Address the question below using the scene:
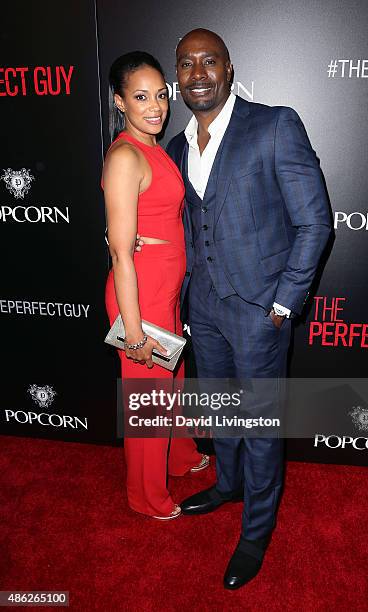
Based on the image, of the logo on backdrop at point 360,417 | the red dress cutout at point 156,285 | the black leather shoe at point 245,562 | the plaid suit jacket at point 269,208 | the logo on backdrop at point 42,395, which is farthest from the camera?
the logo on backdrop at point 42,395

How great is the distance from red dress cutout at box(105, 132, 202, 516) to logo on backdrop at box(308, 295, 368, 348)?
0.78 meters

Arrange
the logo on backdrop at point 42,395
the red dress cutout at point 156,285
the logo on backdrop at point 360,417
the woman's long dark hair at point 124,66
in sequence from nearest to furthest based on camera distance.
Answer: the woman's long dark hair at point 124,66 → the red dress cutout at point 156,285 → the logo on backdrop at point 360,417 → the logo on backdrop at point 42,395

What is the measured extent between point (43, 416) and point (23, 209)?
1.33 meters

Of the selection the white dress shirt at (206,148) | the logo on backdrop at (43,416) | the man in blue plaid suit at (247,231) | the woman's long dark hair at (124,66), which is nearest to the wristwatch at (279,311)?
the man in blue plaid suit at (247,231)

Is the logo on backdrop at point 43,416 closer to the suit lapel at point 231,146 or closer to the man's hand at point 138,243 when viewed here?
the man's hand at point 138,243

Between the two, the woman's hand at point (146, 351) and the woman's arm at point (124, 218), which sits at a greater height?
the woman's arm at point (124, 218)

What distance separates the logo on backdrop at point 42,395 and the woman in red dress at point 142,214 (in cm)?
100

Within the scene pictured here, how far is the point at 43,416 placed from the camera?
3293 mm

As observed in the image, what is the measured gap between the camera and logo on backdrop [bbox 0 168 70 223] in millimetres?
2725

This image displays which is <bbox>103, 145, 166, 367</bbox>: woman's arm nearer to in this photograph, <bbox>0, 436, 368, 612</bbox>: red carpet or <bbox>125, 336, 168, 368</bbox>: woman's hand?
<bbox>125, 336, 168, 368</bbox>: woman's hand

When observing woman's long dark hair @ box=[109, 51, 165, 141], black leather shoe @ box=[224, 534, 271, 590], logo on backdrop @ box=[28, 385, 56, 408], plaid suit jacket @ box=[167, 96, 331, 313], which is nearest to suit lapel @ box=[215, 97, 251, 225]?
plaid suit jacket @ box=[167, 96, 331, 313]

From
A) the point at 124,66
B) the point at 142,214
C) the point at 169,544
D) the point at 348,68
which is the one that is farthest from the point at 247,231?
the point at 169,544

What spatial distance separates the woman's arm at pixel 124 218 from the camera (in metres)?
1.97

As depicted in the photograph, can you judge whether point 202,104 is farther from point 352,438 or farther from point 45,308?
point 352,438
